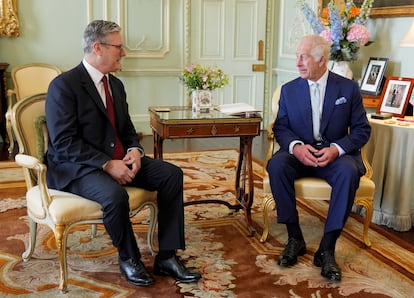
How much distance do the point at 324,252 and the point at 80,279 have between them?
127 cm

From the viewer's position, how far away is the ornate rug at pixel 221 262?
250 cm

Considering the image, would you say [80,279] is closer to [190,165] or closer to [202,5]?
[190,165]

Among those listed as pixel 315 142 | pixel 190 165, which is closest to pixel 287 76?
pixel 190 165

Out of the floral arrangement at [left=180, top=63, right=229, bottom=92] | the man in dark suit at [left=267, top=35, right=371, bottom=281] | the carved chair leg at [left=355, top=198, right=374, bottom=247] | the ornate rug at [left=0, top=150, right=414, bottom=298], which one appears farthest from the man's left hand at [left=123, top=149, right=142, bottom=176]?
the carved chair leg at [left=355, top=198, right=374, bottom=247]

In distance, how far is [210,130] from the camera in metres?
3.05

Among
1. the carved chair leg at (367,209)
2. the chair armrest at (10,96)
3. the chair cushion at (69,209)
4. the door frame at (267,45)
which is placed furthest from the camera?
the door frame at (267,45)

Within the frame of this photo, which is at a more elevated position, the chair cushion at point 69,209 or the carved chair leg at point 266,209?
the chair cushion at point 69,209

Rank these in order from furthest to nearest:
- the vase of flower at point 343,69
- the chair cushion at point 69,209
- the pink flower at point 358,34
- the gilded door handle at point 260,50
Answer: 1. the gilded door handle at point 260,50
2. the vase of flower at point 343,69
3. the pink flower at point 358,34
4. the chair cushion at point 69,209

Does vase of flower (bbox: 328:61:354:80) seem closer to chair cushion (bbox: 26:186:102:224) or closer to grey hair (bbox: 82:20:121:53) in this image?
grey hair (bbox: 82:20:121:53)

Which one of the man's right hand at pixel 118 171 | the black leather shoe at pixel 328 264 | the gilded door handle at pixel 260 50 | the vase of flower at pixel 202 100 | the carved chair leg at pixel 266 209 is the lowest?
the black leather shoe at pixel 328 264

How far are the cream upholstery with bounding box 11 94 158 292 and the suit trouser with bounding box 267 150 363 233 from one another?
68 cm

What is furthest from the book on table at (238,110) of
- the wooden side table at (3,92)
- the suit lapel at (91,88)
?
the wooden side table at (3,92)

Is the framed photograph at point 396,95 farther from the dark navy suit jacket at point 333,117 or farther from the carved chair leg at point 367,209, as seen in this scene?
the carved chair leg at point 367,209

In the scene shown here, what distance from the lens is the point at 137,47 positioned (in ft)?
20.4
